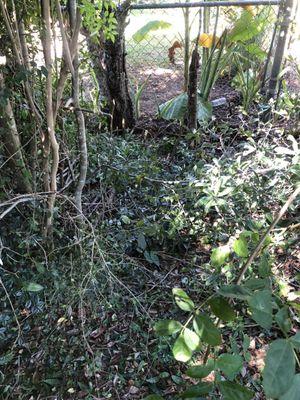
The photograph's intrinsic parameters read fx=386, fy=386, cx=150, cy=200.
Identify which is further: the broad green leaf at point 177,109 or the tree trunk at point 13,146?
the broad green leaf at point 177,109

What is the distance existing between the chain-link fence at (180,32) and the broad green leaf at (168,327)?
2.50 m

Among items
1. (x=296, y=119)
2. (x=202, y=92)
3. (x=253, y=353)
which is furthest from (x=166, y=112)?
(x=253, y=353)

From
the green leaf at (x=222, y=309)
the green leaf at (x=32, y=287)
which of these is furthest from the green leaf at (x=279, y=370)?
the green leaf at (x=32, y=287)

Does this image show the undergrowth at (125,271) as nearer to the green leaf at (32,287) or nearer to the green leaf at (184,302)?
the green leaf at (32,287)

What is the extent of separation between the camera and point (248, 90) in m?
3.43

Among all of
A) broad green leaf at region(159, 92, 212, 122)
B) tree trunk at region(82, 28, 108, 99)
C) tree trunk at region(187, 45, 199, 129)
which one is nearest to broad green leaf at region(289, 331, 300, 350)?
tree trunk at region(82, 28, 108, 99)

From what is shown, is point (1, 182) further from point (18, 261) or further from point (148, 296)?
point (148, 296)

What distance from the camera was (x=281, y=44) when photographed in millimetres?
2959

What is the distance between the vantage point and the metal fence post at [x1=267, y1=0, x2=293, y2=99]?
9.12 ft

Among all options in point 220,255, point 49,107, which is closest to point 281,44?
point 49,107

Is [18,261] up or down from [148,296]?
up

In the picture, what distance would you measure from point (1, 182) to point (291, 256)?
4.86 feet

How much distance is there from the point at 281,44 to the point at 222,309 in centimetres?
288

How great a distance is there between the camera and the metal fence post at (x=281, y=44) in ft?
9.12
